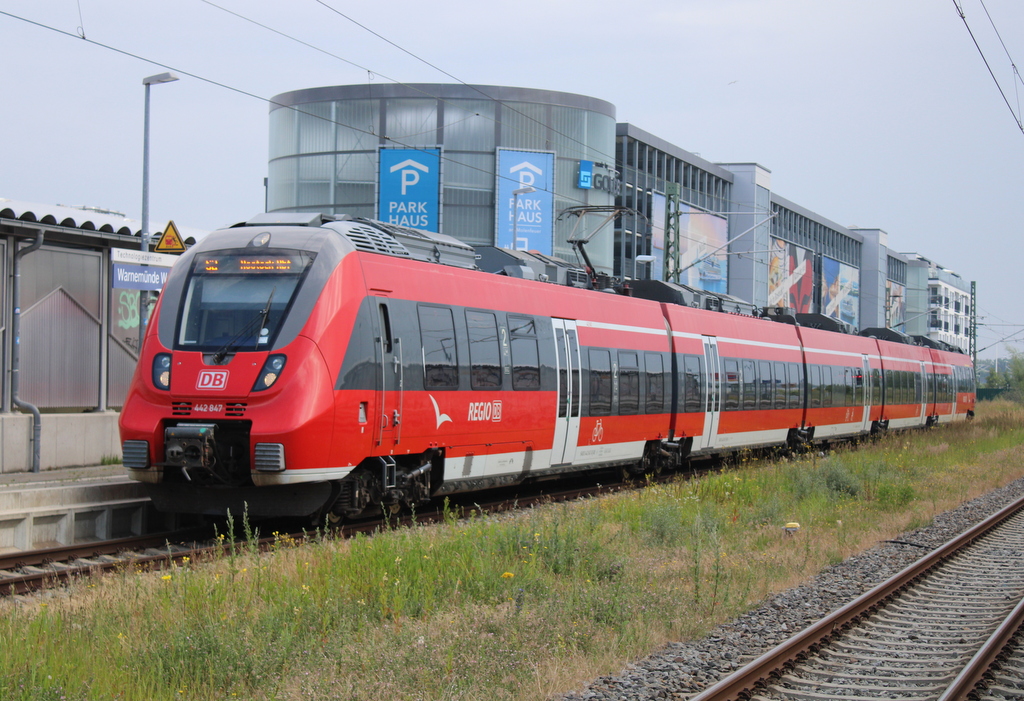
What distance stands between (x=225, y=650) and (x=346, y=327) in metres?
5.35

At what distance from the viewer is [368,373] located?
36.9 ft

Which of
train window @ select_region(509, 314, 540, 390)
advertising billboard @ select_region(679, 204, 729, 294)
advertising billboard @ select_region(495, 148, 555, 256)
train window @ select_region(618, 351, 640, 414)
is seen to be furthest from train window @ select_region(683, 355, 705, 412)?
advertising billboard @ select_region(679, 204, 729, 294)

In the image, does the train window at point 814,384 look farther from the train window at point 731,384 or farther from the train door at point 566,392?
the train door at point 566,392

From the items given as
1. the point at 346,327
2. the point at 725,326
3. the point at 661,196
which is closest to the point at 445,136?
the point at 661,196

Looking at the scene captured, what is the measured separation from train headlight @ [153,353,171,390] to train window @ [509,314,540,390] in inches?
191

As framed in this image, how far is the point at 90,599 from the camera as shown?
754 cm

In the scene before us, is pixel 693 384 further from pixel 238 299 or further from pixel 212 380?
pixel 212 380

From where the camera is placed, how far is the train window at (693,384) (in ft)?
66.1

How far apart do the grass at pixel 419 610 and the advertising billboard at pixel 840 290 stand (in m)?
72.7

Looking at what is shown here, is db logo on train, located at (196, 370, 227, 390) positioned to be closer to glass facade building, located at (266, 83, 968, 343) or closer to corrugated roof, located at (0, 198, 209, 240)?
corrugated roof, located at (0, 198, 209, 240)

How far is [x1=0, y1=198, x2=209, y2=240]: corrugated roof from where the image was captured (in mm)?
15562

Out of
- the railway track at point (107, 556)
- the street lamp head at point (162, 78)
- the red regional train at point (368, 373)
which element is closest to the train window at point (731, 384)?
the red regional train at point (368, 373)

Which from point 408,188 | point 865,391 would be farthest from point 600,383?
point 408,188

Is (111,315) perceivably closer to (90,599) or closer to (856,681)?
(90,599)
